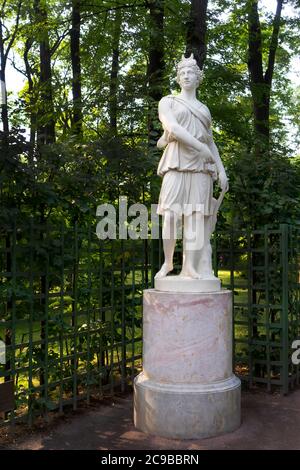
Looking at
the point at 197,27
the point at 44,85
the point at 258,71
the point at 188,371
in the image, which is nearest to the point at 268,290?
the point at 188,371

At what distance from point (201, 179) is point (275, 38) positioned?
9717 millimetres

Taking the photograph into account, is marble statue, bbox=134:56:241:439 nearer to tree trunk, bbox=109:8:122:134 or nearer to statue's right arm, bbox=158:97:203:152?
statue's right arm, bbox=158:97:203:152

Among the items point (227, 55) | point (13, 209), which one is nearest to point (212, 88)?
point (227, 55)

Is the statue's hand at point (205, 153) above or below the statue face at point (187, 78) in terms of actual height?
below

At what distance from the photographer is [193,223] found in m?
4.73

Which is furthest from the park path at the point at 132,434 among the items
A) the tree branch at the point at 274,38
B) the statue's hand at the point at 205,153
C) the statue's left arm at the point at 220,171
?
the tree branch at the point at 274,38

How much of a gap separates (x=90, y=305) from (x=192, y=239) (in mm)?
1489

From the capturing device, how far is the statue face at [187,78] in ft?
15.6

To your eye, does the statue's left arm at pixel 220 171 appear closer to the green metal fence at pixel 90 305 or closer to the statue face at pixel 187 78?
the statue face at pixel 187 78

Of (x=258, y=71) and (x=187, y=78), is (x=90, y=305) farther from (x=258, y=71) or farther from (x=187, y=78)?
(x=258, y=71)

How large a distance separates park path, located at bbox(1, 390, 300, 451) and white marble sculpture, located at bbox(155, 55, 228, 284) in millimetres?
1453

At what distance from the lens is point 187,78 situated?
4758mm

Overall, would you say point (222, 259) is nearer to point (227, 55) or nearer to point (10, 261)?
point (10, 261)

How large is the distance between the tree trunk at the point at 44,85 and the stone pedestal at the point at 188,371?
15.5 ft
